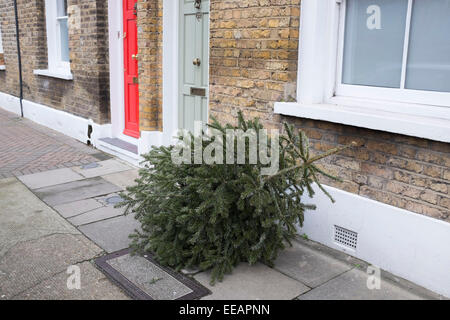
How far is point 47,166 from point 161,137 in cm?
182

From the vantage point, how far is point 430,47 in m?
3.52

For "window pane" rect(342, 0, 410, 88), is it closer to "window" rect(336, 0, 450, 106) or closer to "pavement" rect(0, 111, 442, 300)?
"window" rect(336, 0, 450, 106)

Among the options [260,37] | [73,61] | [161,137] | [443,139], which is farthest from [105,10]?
[443,139]

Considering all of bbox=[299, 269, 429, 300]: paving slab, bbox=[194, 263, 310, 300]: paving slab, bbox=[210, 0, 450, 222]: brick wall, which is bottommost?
bbox=[194, 263, 310, 300]: paving slab

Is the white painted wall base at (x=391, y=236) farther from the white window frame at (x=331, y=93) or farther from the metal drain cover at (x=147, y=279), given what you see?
the metal drain cover at (x=147, y=279)

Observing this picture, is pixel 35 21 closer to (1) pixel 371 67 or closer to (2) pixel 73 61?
(2) pixel 73 61

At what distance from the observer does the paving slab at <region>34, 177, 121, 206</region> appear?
5422 mm

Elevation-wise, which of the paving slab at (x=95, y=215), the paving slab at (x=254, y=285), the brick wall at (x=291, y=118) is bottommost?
the paving slab at (x=254, y=285)

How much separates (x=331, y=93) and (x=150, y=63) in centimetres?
294

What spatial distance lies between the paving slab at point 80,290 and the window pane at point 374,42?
2.68 m

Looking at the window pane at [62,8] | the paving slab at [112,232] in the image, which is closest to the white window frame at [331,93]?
the paving slab at [112,232]

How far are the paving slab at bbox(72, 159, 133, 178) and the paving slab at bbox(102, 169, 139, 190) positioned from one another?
147mm

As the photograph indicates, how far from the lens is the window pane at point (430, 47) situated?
343cm

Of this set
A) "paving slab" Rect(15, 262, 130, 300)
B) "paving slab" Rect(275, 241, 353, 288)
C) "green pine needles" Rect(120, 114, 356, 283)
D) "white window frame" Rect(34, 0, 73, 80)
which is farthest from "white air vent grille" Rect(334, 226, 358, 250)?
"white window frame" Rect(34, 0, 73, 80)
